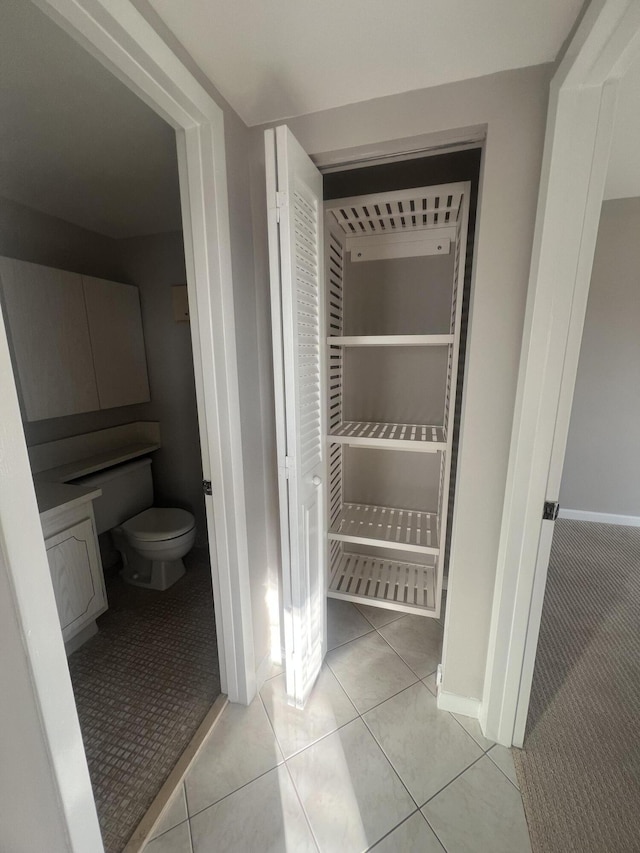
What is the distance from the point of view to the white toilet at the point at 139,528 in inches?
79.4

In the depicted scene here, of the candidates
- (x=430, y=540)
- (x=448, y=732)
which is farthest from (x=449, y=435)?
(x=448, y=732)

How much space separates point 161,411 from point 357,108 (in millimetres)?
2088

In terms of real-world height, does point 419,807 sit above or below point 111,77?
below

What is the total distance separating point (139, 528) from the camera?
210 centimetres

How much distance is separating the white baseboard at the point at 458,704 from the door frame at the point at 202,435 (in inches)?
30.0

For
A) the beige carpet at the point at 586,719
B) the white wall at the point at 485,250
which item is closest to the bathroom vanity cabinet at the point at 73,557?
the white wall at the point at 485,250

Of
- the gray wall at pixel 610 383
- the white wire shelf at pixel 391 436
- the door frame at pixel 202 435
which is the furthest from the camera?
the gray wall at pixel 610 383

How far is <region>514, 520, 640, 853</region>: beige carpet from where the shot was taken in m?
1.04

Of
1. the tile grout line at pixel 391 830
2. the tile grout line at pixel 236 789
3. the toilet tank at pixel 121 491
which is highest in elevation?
the toilet tank at pixel 121 491

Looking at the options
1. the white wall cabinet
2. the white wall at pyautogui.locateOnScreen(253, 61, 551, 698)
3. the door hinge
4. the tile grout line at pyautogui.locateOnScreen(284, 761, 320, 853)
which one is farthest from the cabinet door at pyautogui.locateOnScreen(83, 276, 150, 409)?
the tile grout line at pyautogui.locateOnScreen(284, 761, 320, 853)

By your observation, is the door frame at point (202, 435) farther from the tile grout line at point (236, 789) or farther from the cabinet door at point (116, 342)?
the cabinet door at point (116, 342)

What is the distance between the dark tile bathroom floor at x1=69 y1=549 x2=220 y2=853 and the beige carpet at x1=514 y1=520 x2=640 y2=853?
3.96ft

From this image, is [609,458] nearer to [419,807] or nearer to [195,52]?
[419,807]

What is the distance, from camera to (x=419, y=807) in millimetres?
1075
